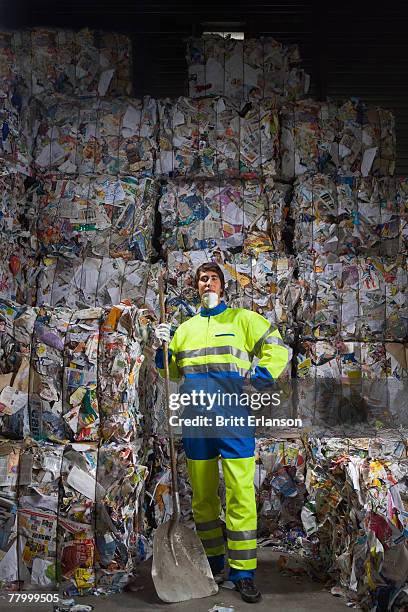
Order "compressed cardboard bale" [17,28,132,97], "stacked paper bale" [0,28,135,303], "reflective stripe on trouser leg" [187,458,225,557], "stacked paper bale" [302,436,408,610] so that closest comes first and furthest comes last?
"stacked paper bale" [302,436,408,610] → "reflective stripe on trouser leg" [187,458,225,557] → "stacked paper bale" [0,28,135,303] → "compressed cardboard bale" [17,28,132,97]

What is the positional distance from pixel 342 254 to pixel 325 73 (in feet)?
2.74

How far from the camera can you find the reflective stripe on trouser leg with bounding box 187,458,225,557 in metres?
2.71

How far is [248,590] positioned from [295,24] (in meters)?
2.08

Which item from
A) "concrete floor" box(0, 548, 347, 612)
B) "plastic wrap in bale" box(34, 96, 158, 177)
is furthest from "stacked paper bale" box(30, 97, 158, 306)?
"concrete floor" box(0, 548, 347, 612)

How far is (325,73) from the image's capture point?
126 inches

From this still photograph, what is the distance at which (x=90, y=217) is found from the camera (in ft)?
11.2

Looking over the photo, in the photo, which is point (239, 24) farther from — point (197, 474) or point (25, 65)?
point (197, 474)

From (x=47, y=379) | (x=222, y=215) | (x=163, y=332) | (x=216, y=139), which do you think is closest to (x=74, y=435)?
(x=47, y=379)

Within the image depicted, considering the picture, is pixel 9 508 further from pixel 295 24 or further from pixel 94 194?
pixel 295 24

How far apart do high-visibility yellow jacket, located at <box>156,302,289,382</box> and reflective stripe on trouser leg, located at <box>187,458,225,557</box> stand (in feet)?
1.14

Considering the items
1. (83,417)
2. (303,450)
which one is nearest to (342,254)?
(303,450)

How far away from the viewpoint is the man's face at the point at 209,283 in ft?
9.27

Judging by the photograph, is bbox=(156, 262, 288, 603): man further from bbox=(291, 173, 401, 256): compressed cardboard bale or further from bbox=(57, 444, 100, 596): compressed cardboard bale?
bbox=(291, 173, 401, 256): compressed cardboard bale

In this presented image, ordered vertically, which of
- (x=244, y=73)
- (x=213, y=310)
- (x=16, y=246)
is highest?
(x=244, y=73)
